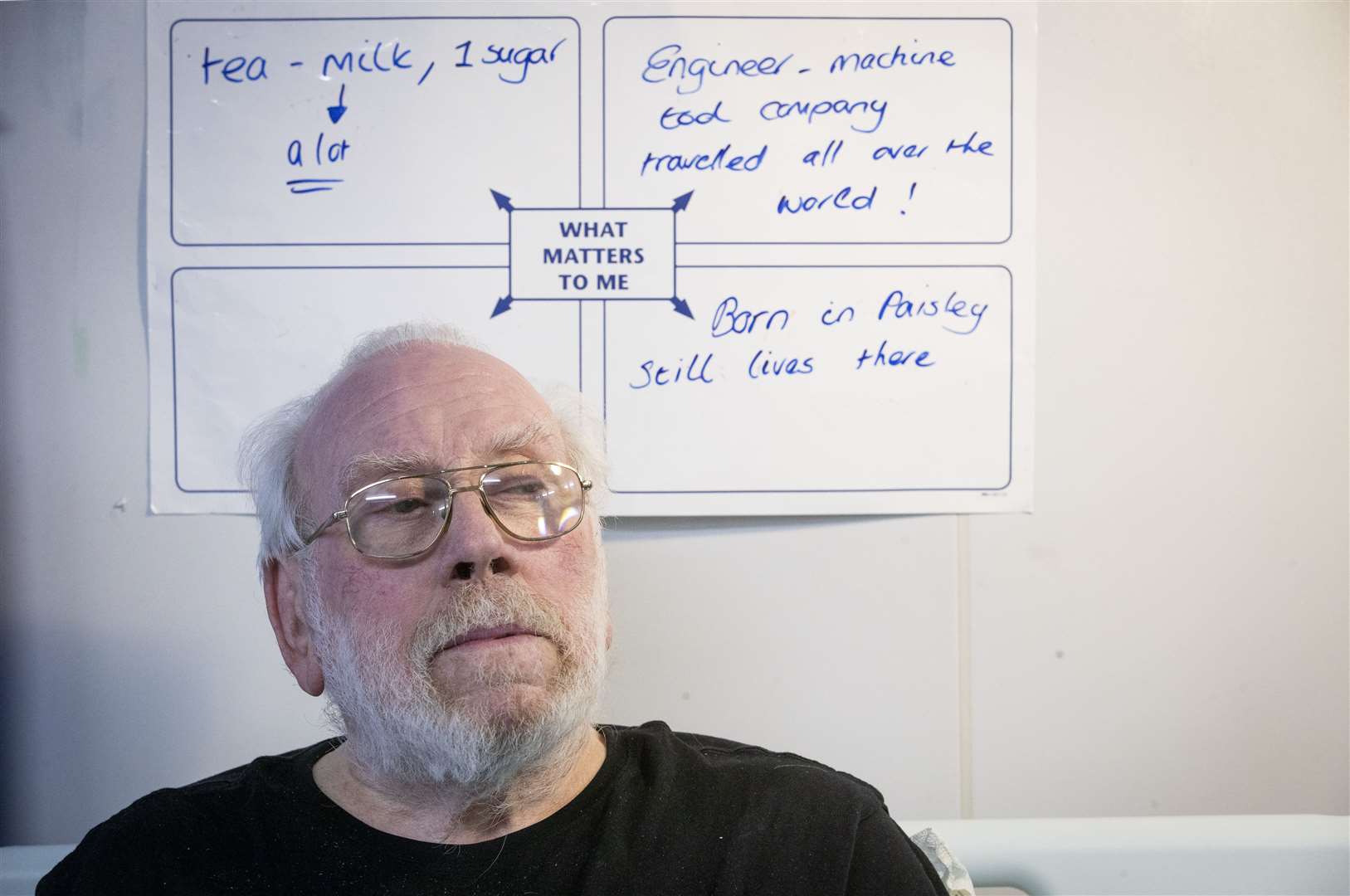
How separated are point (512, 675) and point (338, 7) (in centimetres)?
83

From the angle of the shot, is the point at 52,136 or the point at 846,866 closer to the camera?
the point at 846,866

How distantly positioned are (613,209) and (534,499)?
0.43 metres

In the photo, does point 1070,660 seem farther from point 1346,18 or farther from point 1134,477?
point 1346,18

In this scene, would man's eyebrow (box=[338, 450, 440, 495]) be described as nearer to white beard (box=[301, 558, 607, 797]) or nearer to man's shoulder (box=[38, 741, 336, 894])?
white beard (box=[301, 558, 607, 797])

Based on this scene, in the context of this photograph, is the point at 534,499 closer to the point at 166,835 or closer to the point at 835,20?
the point at 166,835

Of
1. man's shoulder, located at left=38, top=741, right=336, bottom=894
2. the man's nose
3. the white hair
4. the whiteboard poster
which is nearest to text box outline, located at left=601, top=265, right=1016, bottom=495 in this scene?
the whiteboard poster

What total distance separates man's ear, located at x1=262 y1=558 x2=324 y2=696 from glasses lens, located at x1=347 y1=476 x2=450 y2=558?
0.12 m

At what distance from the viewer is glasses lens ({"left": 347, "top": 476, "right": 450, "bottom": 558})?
2.64 feet

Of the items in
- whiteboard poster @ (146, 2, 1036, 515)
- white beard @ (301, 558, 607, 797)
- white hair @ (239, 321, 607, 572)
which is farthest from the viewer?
whiteboard poster @ (146, 2, 1036, 515)

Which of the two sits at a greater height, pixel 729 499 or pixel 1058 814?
pixel 729 499

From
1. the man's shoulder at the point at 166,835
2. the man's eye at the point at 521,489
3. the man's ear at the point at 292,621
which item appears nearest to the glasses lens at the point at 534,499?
the man's eye at the point at 521,489

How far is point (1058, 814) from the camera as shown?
1.17m

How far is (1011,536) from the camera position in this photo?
45.6 inches

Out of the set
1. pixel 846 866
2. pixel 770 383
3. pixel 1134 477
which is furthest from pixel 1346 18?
pixel 846 866
